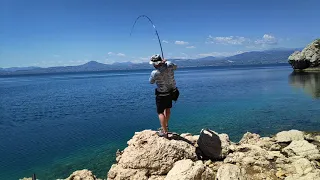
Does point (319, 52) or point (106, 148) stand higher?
point (319, 52)

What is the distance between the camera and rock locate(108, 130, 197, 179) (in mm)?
9477

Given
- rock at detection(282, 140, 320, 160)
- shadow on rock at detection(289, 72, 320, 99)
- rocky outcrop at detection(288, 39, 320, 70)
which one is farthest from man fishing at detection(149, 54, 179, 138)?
rocky outcrop at detection(288, 39, 320, 70)

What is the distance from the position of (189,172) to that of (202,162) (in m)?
1.78

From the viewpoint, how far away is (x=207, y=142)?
10938mm

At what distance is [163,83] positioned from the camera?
1028 centimetres

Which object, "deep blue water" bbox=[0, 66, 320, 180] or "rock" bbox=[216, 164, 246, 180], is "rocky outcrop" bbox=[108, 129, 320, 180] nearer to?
"rock" bbox=[216, 164, 246, 180]

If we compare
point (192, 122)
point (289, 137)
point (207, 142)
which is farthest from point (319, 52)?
point (207, 142)

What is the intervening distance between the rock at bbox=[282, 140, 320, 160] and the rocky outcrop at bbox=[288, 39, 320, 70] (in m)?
97.1

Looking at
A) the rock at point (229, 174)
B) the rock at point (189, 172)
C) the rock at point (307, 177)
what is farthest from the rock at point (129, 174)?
the rock at point (307, 177)

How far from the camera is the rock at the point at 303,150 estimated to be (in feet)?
38.1

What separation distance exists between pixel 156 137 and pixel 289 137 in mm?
8805

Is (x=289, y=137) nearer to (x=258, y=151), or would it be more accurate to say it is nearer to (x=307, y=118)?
(x=258, y=151)

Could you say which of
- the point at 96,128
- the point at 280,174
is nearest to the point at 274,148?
the point at 280,174

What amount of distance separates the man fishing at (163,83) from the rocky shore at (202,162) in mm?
895
